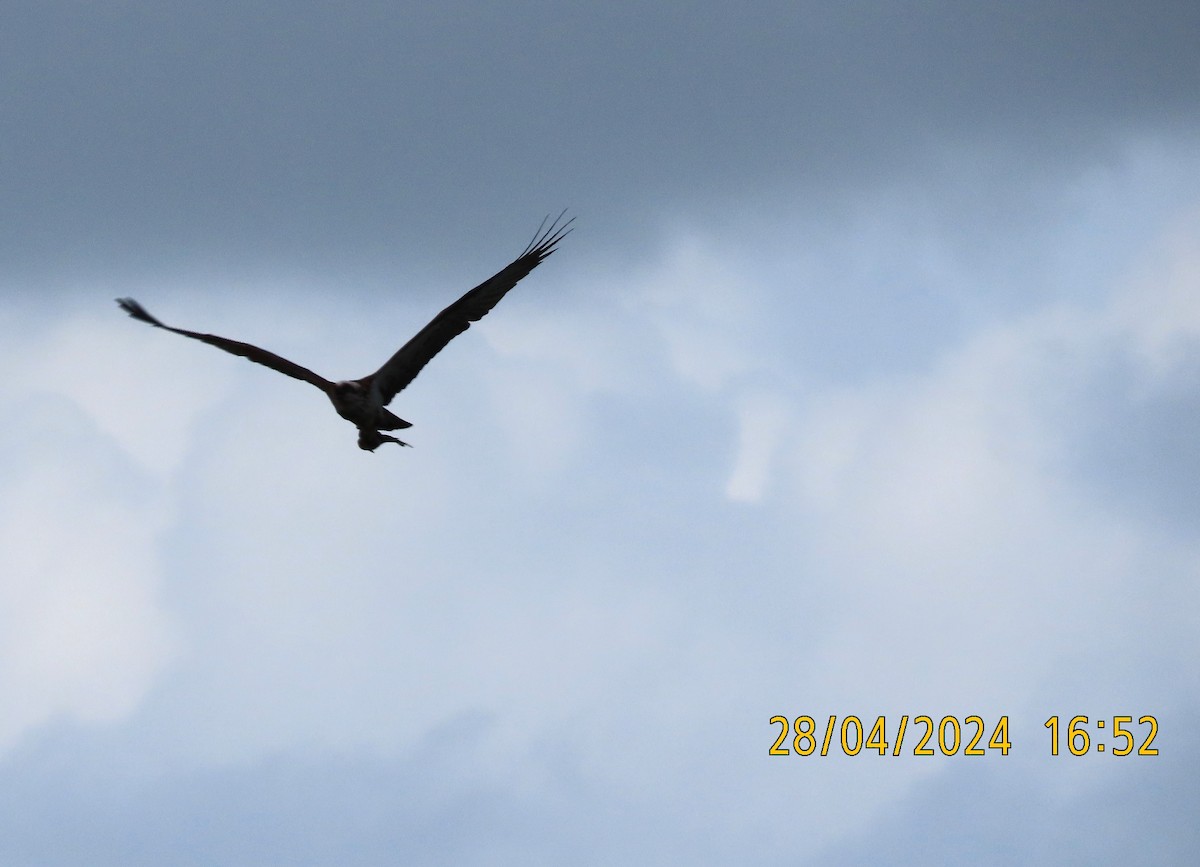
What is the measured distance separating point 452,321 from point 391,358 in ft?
4.10

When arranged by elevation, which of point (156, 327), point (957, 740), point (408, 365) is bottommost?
point (156, 327)

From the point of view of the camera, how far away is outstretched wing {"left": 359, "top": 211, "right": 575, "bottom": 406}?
147ft

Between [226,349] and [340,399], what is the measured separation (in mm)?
2100

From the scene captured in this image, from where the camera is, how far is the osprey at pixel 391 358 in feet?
143

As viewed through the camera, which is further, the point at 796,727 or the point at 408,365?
the point at 796,727

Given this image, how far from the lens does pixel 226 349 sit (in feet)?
143

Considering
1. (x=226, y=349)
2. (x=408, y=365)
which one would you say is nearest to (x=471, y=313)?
(x=408, y=365)

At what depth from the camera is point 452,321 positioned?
148ft

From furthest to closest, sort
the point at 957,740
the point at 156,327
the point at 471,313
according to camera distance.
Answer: the point at 957,740
the point at 471,313
the point at 156,327

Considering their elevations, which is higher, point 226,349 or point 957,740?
point 957,740

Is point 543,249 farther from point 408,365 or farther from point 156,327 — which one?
point 156,327

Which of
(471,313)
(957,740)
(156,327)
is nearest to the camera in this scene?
(156,327)

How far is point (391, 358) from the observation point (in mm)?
45000

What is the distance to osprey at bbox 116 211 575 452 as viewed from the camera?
43.5 metres
